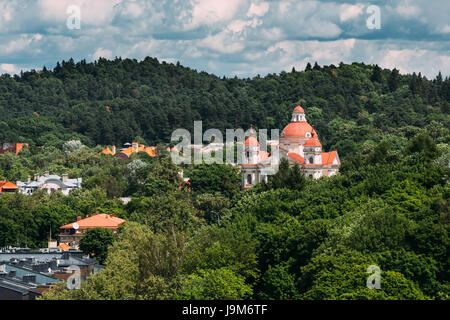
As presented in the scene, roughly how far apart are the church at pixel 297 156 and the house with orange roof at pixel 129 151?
47.8 m

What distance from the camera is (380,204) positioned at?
58250mm

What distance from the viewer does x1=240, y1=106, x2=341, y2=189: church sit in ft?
322

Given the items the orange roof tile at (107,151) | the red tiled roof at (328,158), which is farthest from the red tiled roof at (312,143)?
the orange roof tile at (107,151)

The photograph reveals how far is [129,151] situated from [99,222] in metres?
67.6

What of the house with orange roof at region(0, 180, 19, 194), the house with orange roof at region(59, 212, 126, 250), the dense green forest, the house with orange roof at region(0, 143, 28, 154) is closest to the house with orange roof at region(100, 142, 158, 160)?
the dense green forest

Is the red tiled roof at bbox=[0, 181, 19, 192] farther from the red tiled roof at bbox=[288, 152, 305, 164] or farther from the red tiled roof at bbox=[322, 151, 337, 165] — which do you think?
the red tiled roof at bbox=[322, 151, 337, 165]

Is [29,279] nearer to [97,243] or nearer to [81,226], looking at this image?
[97,243]

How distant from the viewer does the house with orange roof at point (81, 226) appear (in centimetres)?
8612

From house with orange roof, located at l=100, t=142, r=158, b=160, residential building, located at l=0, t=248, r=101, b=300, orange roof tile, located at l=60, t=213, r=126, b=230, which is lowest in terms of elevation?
residential building, located at l=0, t=248, r=101, b=300

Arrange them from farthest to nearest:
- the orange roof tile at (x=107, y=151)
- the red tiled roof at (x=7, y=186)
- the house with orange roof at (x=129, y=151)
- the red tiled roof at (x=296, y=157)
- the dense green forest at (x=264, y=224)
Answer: the orange roof tile at (x=107, y=151), the house with orange roof at (x=129, y=151), the red tiled roof at (x=7, y=186), the red tiled roof at (x=296, y=157), the dense green forest at (x=264, y=224)

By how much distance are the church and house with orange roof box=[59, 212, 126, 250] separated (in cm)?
1682

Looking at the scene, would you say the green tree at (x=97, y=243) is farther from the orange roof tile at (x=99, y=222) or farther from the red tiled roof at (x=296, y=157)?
the red tiled roof at (x=296, y=157)
